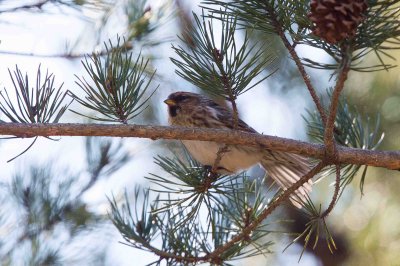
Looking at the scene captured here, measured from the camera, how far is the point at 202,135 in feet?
6.39

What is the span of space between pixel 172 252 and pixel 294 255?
65.8 inches

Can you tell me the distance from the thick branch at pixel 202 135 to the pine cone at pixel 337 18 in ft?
1.49

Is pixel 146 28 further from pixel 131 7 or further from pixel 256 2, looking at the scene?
pixel 256 2

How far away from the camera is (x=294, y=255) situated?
12.3 feet

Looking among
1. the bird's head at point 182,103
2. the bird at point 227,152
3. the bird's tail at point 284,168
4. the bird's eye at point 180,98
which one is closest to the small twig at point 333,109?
the bird at point 227,152

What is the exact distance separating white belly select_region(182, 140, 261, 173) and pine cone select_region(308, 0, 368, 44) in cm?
107

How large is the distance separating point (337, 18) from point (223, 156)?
1309 mm

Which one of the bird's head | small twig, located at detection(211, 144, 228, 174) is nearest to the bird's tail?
the bird's head

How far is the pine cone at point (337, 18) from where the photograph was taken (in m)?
1.57

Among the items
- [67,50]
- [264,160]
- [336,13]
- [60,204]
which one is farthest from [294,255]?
[336,13]

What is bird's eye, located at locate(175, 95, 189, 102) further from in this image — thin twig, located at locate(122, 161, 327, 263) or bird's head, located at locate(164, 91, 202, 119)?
thin twig, located at locate(122, 161, 327, 263)

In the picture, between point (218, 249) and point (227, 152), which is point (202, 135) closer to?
point (218, 249)

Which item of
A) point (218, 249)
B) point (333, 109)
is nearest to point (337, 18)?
point (333, 109)

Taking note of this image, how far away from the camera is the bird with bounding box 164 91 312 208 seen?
2777 mm
